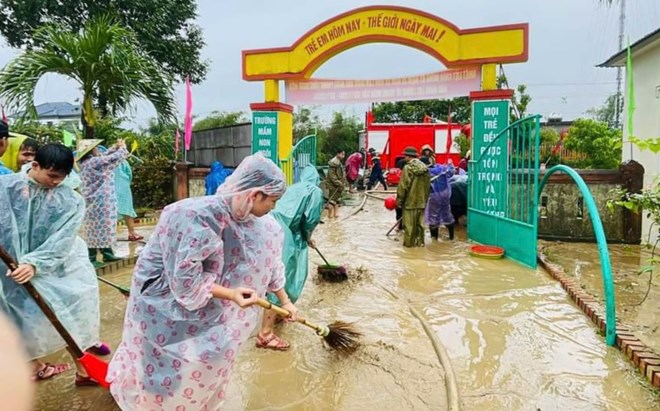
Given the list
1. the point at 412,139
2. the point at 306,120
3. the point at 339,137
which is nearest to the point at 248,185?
the point at 412,139

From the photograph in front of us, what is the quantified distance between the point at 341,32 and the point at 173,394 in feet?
24.9

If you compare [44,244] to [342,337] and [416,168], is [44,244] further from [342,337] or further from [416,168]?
[416,168]

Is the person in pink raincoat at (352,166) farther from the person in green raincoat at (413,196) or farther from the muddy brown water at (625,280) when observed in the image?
the muddy brown water at (625,280)

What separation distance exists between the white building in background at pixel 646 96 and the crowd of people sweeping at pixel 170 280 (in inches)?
226

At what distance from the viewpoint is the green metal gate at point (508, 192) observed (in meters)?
5.75

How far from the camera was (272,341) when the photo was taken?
3.52m

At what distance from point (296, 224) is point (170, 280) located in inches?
72.9

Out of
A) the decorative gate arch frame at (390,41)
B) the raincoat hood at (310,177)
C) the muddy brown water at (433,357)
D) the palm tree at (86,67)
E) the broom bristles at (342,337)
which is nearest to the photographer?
the muddy brown water at (433,357)

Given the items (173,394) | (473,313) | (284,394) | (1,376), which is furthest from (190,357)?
(473,313)

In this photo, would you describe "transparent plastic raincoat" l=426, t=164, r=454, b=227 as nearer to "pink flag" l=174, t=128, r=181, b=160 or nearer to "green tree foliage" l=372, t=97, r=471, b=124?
"pink flag" l=174, t=128, r=181, b=160

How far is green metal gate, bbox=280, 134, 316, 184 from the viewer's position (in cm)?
961

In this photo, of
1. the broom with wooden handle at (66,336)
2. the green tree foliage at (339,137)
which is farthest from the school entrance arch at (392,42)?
the green tree foliage at (339,137)

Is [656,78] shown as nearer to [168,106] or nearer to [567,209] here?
[567,209]

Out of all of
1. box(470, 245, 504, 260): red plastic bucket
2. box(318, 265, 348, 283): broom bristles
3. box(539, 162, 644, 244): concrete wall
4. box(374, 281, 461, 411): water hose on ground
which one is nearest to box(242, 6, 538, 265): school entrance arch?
box(470, 245, 504, 260): red plastic bucket
